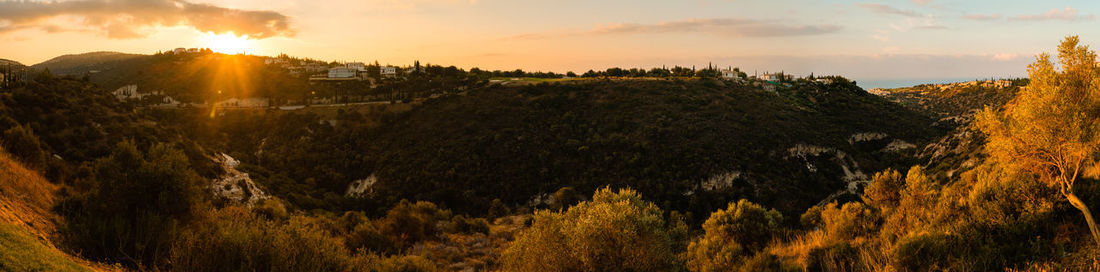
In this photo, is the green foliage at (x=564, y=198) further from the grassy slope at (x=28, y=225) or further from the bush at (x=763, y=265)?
the grassy slope at (x=28, y=225)

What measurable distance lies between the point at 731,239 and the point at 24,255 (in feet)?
66.8

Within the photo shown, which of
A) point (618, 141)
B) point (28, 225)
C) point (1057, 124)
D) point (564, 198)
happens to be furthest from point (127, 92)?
point (1057, 124)

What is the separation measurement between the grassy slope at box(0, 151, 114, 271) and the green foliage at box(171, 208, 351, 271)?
166 centimetres

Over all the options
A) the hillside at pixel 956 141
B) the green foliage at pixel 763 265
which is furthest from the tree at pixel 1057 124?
the green foliage at pixel 763 265

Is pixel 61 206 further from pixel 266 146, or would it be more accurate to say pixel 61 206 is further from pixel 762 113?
pixel 762 113

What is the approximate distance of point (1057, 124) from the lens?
39.9ft

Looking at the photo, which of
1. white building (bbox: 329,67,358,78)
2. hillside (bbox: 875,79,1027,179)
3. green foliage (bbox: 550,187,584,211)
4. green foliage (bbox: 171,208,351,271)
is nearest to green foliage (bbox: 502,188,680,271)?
green foliage (bbox: 171,208,351,271)

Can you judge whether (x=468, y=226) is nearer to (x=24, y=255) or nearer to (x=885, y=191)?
(x=885, y=191)

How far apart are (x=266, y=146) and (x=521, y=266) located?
5635 cm

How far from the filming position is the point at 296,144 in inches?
2251

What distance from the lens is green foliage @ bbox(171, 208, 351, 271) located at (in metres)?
11.2

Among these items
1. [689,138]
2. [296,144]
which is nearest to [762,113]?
[689,138]

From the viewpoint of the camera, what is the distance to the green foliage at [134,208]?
463 inches

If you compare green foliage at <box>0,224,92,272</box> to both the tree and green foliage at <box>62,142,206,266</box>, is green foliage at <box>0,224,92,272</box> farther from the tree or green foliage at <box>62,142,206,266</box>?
the tree
